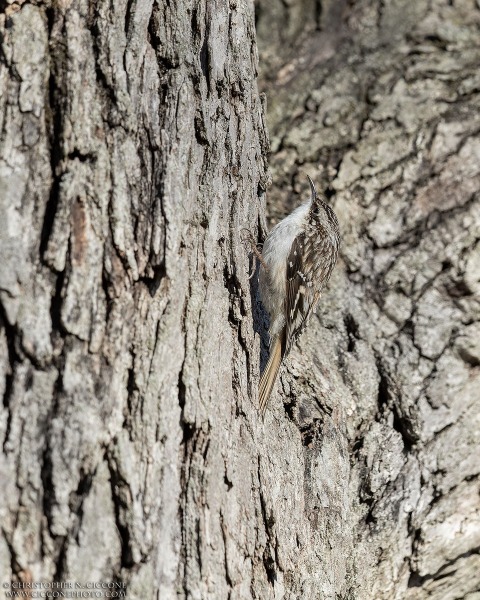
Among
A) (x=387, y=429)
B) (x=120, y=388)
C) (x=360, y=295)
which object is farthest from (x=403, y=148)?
(x=120, y=388)

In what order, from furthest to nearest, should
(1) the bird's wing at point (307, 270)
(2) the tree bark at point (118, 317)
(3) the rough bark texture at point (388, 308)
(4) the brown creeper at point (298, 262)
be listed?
(1) the bird's wing at point (307, 270), (4) the brown creeper at point (298, 262), (3) the rough bark texture at point (388, 308), (2) the tree bark at point (118, 317)

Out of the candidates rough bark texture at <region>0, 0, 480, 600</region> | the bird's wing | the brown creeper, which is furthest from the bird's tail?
the bird's wing

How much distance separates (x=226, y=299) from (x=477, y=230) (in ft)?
4.58

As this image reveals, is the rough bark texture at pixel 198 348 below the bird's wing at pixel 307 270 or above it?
below

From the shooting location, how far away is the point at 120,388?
1.92m

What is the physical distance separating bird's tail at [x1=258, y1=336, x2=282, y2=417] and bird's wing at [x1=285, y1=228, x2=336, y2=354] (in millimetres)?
368

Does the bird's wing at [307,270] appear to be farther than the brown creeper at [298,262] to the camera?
Yes

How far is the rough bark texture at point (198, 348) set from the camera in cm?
184

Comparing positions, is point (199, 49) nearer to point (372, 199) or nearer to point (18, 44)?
point (18, 44)

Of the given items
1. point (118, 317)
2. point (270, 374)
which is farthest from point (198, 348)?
point (270, 374)

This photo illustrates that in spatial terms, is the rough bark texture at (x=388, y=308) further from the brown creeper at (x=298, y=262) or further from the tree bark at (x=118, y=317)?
the tree bark at (x=118, y=317)

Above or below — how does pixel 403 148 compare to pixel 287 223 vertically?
above

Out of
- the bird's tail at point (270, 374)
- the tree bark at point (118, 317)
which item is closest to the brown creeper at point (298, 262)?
the bird's tail at point (270, 374)

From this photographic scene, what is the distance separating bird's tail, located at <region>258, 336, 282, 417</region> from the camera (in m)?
2.36
